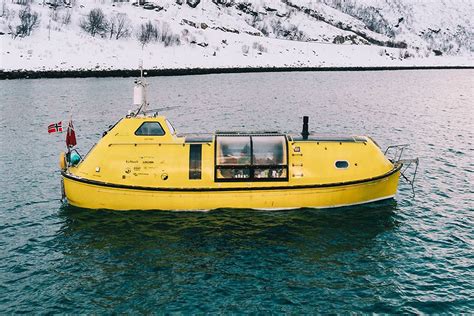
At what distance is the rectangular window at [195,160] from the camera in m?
21.7

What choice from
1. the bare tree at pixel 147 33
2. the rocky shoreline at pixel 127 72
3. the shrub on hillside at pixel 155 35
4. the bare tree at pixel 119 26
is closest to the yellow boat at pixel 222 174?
the rocky shoreline at pixel 127 72

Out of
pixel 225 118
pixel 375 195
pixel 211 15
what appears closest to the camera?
pixel 375 195

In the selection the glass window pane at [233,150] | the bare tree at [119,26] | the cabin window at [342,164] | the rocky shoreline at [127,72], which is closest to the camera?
the glass window pane at [233,150]

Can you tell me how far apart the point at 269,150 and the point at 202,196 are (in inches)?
158

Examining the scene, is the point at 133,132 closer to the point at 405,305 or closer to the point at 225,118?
the point at 405,305

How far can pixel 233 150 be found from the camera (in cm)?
2225

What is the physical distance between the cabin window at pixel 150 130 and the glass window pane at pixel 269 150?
16.0 ft

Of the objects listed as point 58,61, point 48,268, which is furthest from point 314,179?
point 58,61

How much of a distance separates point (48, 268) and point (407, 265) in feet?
46.3

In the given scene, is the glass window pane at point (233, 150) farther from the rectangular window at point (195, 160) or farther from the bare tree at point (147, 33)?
the bare tree at point (147, 33)

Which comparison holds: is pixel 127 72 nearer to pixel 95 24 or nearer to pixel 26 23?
pixel 26 23

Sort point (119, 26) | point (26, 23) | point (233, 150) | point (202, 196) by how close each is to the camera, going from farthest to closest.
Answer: point (119, 26)
point (26, 23)
point (233, 150)
point (202, 196)

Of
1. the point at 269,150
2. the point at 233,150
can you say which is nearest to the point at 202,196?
the point at 233,150

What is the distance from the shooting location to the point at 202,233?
20391 mm
